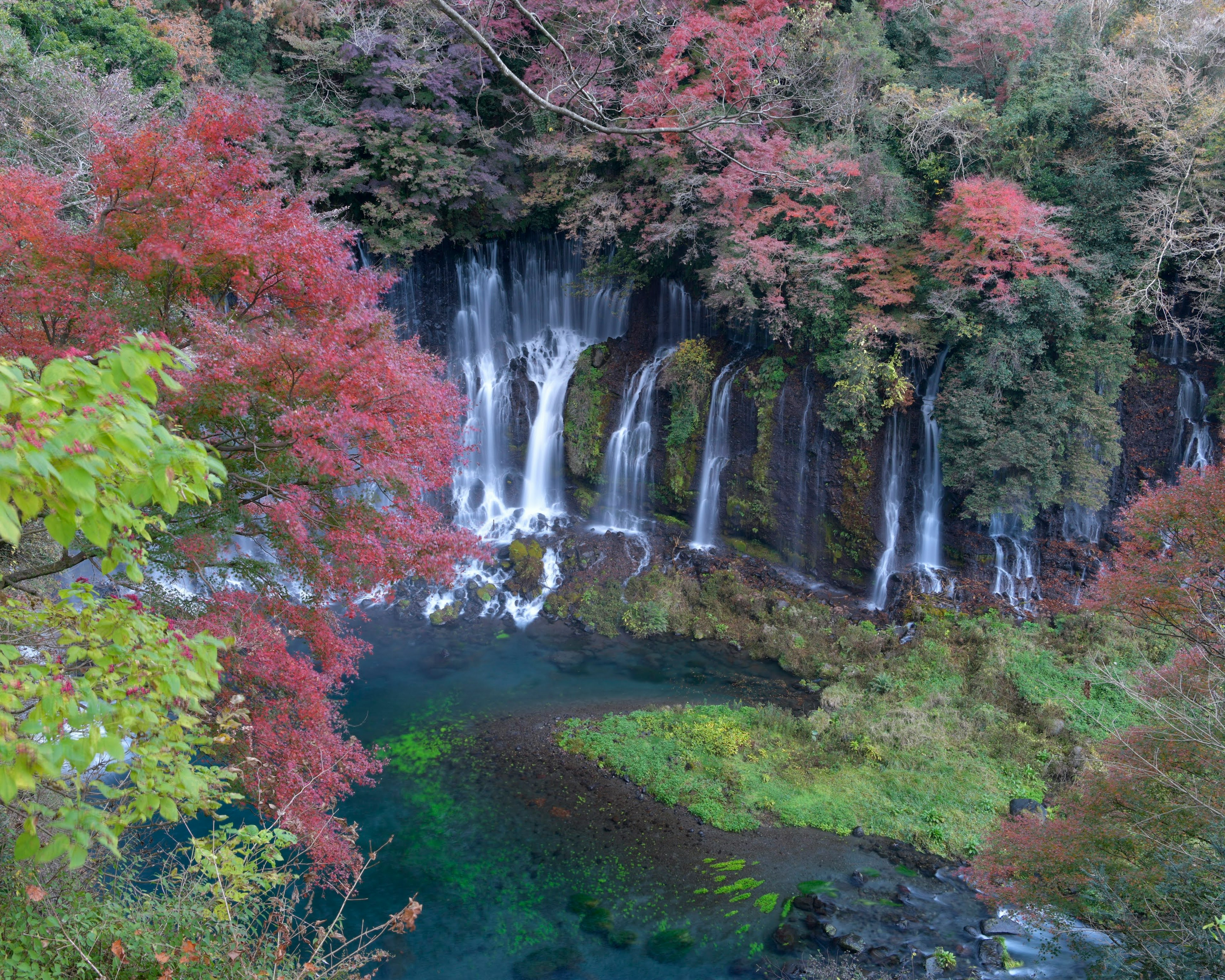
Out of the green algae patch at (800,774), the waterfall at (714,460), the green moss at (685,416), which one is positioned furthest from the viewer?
the green moss at (685,416)

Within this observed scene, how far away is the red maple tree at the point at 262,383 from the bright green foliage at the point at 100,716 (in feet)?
8.79

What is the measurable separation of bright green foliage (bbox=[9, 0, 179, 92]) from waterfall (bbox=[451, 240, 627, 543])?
300 inches

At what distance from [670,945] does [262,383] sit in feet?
22.8

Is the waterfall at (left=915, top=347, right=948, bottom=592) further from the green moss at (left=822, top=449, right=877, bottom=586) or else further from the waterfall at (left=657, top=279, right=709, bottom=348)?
the waterfall at (left=657, top=279, right=709, bottom=348)

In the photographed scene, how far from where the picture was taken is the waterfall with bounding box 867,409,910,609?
14750 millimetres

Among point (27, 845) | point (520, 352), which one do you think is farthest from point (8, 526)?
point (520, 352)

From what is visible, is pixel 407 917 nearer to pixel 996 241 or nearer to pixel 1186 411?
pixel 996 241

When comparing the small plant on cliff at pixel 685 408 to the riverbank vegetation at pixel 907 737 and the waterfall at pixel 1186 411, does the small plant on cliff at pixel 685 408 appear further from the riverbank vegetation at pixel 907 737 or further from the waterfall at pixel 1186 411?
the waterfall at pixel 1186 411

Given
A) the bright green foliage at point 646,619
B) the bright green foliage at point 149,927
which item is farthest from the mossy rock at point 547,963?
the bright green foliage at point 646,619

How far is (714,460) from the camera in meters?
16.6

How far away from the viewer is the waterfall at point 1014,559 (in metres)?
14.0

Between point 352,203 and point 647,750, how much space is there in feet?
49.7

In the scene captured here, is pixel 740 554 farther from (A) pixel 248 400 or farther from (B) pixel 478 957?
(A) pixel 248 400

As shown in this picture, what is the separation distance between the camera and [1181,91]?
41.7 ft
